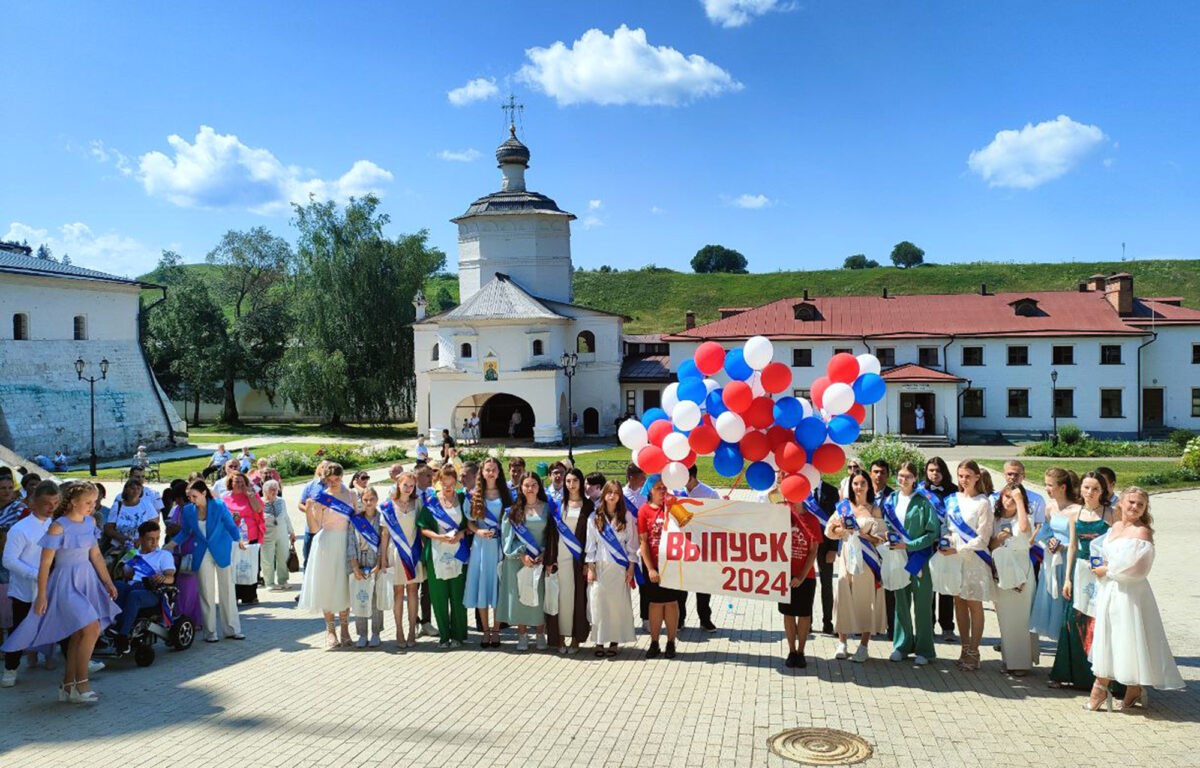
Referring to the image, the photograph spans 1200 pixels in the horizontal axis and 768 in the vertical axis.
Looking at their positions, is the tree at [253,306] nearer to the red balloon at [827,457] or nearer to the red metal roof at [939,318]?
the red metal roof at [939,318]

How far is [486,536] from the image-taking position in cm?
923

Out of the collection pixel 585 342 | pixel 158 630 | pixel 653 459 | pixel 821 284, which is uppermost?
pixel 821 284

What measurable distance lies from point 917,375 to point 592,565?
3319cm

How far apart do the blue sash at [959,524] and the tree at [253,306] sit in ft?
154

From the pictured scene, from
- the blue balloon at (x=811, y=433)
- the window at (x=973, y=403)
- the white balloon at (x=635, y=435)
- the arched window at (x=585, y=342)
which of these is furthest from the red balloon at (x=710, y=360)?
the window at (x=973, y=403)

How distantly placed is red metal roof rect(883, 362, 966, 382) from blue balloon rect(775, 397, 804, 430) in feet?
103

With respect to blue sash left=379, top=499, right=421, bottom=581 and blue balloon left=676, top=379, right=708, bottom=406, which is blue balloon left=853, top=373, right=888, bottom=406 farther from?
blue sash left=379, top=499, right=421, bottom=581

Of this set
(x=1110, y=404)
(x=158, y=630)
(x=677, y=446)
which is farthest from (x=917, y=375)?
(x=158, y=630)

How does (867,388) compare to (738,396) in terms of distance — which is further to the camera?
(867,388)

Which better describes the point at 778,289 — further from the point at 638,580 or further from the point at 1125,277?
the point at 638,580

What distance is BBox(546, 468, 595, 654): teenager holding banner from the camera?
9.02 metres

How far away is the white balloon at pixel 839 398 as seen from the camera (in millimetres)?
8266

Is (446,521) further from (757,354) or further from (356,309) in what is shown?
(356,309)

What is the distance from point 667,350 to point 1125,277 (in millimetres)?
23315
